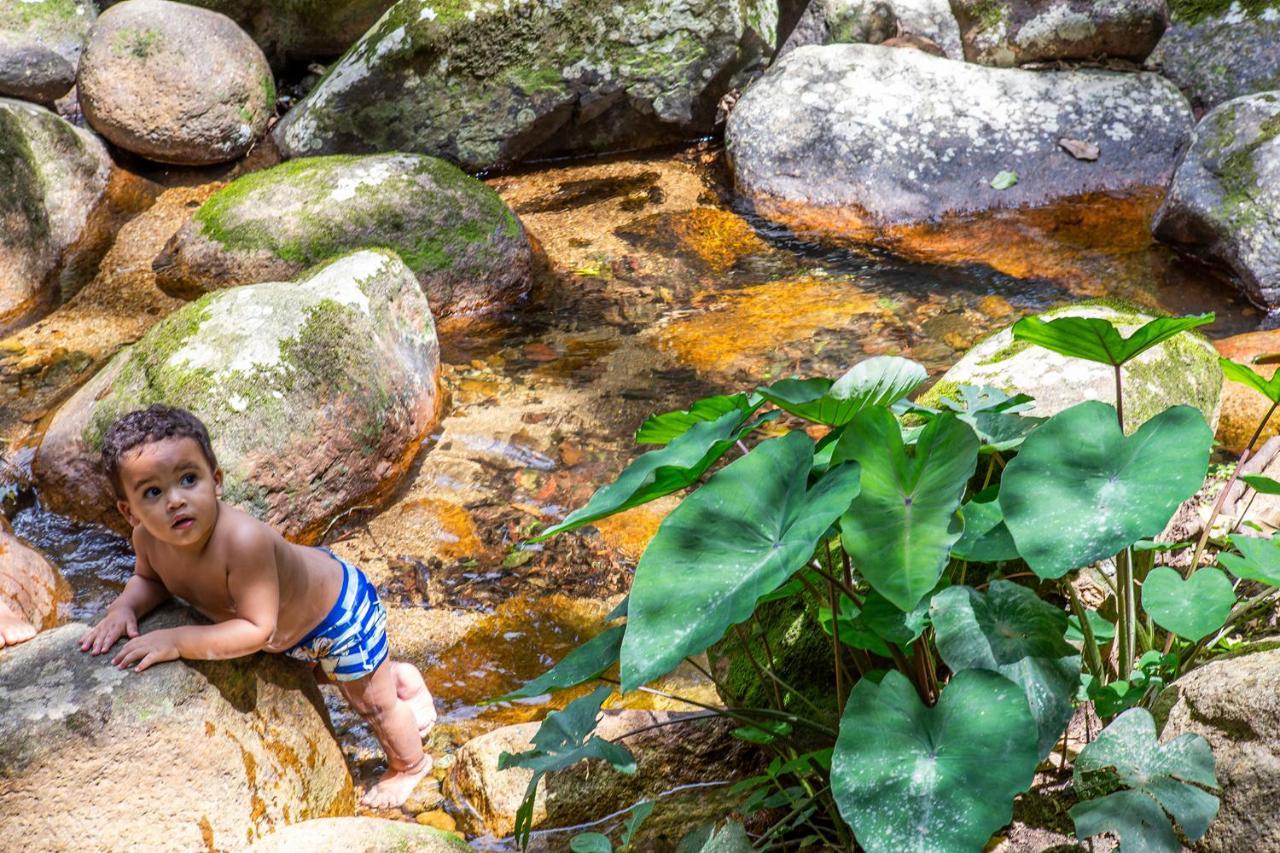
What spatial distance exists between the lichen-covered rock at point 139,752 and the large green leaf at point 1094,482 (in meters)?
1.69

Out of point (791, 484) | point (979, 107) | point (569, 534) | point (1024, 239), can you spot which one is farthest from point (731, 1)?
point (791, 484)

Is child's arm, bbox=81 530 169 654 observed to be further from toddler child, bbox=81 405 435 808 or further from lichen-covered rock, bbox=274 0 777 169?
lichen-covered rock, bbox=274 0 777 169

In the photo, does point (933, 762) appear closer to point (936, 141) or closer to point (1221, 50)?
point (936, 141)

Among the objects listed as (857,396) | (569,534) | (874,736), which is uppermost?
(857,396)

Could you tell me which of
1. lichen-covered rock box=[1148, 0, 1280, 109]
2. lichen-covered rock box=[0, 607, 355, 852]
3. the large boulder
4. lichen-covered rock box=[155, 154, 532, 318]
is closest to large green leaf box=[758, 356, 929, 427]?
the large boulder

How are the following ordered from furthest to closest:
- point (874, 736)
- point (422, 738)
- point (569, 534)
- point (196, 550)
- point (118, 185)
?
1. point (118, 185)
2. point (569, 534)
3. point (422, 738)
4. point (196, 550)
5. point (874, 736)

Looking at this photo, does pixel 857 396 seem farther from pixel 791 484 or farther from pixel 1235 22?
pixel 1235 22

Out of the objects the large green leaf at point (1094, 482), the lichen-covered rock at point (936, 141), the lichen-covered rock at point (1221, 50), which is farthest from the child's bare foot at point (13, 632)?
the lichen-covered rock at point (1221, 50)

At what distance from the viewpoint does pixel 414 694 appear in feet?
9.91

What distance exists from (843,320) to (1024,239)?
139cm

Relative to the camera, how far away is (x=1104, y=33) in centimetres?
642

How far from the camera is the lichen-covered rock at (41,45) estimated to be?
24.1 ft

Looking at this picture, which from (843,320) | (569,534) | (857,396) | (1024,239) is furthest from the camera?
(1024,239)

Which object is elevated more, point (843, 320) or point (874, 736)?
point (874, 736)
